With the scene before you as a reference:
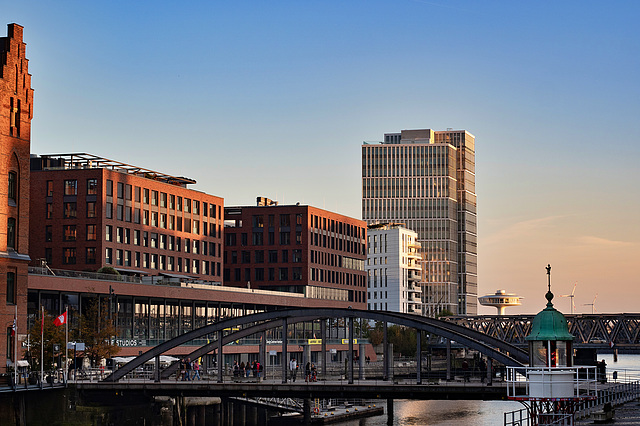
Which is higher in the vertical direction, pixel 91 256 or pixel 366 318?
pixel 91 256

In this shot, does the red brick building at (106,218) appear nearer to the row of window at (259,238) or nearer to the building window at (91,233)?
the building window at (91,233)

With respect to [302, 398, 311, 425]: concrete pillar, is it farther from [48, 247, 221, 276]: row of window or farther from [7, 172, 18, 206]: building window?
[48, 247, 221, 276]: row of window

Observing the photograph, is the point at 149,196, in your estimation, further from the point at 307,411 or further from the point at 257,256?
the point at 307,411

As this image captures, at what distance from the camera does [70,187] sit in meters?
125

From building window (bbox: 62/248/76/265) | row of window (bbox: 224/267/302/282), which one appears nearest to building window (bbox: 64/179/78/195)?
building window (bbox: 62/248/76/265)

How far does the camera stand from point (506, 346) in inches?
3004

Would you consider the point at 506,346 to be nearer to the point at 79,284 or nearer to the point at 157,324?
the point at 79,284

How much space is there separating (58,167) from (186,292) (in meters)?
23.4

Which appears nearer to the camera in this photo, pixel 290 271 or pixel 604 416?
pixel 604 416

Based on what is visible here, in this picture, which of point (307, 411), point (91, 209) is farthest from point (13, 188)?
point (91, 209)

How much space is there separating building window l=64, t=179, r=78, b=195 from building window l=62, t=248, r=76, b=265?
7.03 metres

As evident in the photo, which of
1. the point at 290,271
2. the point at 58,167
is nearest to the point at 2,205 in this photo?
the point at 58,167

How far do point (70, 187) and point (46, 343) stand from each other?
4487 cm

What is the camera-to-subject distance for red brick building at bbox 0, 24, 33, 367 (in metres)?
76.9
